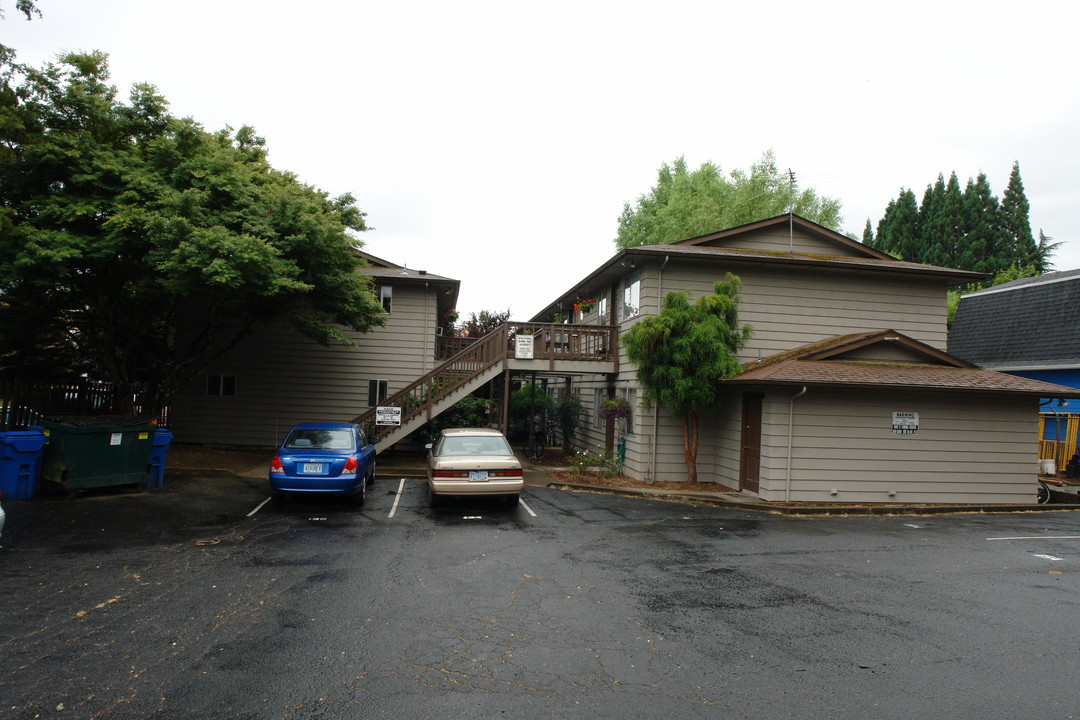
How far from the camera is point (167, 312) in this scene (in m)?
17.1

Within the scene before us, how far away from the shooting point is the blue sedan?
1134 cm

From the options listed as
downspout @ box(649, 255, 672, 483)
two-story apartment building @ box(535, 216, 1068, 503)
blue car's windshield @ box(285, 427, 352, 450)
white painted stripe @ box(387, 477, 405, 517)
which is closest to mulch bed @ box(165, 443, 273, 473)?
white painted stripe @ box(387, 477, 405, 517)

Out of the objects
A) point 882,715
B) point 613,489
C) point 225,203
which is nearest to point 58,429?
point 225,203

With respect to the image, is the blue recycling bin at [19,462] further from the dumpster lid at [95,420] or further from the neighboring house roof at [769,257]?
the neighboring house roof at [769,257]

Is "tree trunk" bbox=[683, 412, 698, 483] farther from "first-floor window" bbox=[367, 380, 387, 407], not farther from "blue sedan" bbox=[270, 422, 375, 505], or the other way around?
"first-floor window" bbox=[367, 380, 387, 407]

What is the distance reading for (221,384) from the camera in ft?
66.8

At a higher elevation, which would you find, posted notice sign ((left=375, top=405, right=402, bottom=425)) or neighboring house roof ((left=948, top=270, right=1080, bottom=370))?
neighboring house roof ((left=948, top=270, right=1080, bottom=370))

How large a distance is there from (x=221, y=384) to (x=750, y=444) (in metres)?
15.6

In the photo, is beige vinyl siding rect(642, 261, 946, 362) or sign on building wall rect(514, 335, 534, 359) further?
sign on building wall rect(514, 335, 534, 359)

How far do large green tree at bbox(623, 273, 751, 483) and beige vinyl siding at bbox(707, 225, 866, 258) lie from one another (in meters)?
3.01

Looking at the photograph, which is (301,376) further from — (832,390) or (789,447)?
(832,390)

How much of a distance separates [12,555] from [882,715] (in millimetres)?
9232

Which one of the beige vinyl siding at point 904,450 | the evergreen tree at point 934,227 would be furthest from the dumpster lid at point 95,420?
the evergreen tree at point 934,227

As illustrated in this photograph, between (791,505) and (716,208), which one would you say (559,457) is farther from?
(716,208)
